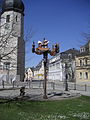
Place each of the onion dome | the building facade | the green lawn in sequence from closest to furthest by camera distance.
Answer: the green lawn < the onion dome < the building facade

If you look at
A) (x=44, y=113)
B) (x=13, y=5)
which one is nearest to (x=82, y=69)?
(x=13, y=5)

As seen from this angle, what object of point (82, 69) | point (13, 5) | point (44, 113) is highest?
point (13, 5)

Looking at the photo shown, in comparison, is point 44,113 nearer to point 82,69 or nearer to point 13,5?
point 13,5

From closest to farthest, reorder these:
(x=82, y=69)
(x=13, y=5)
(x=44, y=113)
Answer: (x=44, y=113) < (x=13, y=5) < (x=82, y=69)

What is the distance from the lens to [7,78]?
4644 centimetres

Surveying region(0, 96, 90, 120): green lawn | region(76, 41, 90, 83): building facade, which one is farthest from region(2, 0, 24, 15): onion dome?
region(0, 96, 90, 120): green lawn

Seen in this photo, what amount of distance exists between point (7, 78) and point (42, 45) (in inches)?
1251

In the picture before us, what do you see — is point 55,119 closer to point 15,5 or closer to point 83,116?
point 83,116

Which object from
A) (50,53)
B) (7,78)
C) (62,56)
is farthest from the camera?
(62,56)

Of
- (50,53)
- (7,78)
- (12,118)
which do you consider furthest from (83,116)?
(7,78)

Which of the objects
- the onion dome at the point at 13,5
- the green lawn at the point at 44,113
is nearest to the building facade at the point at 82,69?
the onion dome at the point at 13,5

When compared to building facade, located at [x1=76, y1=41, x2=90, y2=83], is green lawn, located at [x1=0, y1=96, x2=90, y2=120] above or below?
below

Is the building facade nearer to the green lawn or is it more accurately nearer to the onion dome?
the onion dome

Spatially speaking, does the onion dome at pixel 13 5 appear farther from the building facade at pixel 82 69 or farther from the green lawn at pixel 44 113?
the green lawn at pixel 44 113
